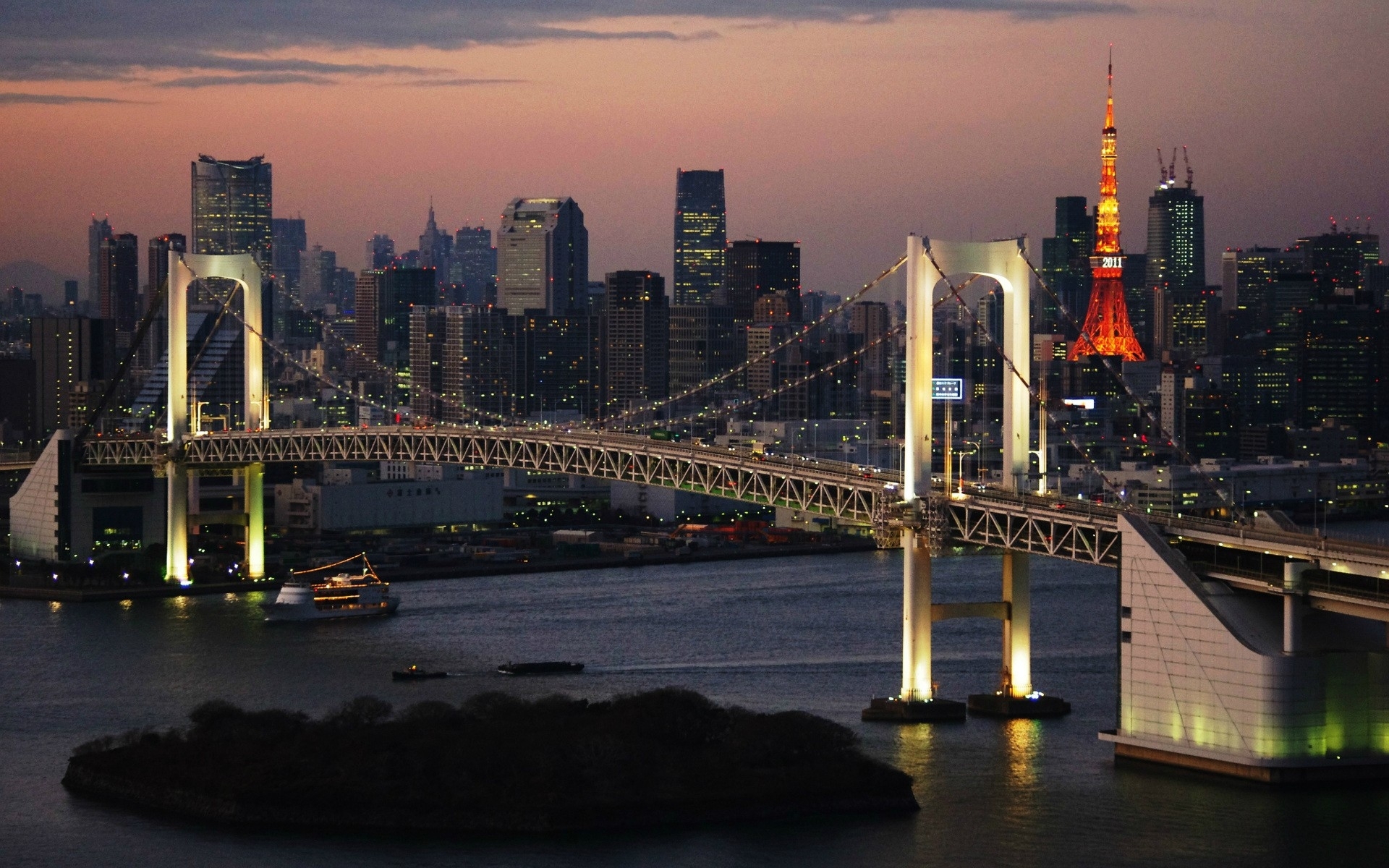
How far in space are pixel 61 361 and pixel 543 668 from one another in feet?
135

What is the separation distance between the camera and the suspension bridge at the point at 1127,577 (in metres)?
17.6

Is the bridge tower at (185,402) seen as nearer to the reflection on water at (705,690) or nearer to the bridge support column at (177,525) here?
the bridge support column at (177,525)

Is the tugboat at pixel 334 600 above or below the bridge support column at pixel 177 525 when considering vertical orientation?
below

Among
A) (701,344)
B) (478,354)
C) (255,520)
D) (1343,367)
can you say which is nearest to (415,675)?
(255,520)

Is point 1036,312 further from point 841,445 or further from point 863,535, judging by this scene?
point 863,535

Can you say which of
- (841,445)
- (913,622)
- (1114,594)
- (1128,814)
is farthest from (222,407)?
(1128,814)

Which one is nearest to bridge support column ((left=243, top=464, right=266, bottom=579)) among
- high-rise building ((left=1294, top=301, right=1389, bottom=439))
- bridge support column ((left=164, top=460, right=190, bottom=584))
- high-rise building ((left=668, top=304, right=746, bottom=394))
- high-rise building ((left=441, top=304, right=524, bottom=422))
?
bridge support column ((left=164, top=460, right=190, bottom=584))

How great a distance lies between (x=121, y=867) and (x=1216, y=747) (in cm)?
716

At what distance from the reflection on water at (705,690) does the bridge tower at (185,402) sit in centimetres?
129

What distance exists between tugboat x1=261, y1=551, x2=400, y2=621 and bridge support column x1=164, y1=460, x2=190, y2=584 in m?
2.37

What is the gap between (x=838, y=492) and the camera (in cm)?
2319

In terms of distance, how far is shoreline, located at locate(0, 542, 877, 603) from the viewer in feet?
106

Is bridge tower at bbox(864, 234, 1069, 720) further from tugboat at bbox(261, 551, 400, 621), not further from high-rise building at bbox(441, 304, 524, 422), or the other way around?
high-rise building at bbox(441, 304, 524, 422)

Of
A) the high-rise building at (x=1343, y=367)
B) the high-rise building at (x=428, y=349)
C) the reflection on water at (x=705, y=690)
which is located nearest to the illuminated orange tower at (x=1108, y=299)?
the high-rise building at (x=1343, y=367)
